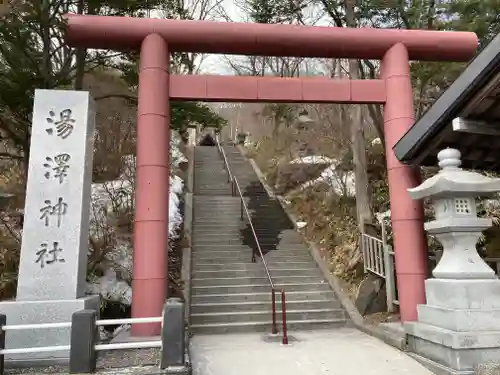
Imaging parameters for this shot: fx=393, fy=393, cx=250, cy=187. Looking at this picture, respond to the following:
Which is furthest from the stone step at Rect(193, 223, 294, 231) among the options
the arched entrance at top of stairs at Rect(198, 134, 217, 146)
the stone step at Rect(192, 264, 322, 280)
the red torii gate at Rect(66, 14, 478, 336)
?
the arched entrance at top of stairs at Rect(198, 134, 217, 146)

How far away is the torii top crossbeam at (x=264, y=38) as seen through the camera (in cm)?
715

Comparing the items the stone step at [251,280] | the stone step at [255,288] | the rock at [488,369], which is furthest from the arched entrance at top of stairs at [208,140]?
the rock at [488,369]

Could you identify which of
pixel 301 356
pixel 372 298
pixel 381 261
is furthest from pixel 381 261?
pixel 301 356

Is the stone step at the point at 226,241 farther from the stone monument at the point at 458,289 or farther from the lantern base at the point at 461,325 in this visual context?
the lantern base at the point at 461,325

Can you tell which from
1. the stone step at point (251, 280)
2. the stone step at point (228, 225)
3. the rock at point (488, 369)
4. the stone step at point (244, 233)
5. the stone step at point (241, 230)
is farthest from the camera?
the stone step at point (228, 225)

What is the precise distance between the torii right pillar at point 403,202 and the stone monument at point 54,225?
5.38 metres

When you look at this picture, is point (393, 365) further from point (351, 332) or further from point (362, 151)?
point (362, 151)

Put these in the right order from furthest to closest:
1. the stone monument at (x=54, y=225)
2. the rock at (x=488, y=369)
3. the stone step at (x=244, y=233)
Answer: the stone step at (x=244, y=233), the stone monument at (x=54, y=225), the rock at (x=488, y=369)

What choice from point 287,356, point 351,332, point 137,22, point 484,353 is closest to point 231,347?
point 287,356

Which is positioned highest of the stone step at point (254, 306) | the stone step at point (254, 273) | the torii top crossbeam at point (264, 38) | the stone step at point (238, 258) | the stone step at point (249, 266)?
the torii top crossbeam at point (264, 38)

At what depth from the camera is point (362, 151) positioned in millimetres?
10930

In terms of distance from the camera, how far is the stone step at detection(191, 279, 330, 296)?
30.0 ft

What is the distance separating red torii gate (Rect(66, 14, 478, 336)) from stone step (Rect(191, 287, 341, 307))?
7.22ft

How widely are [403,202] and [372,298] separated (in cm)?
249
